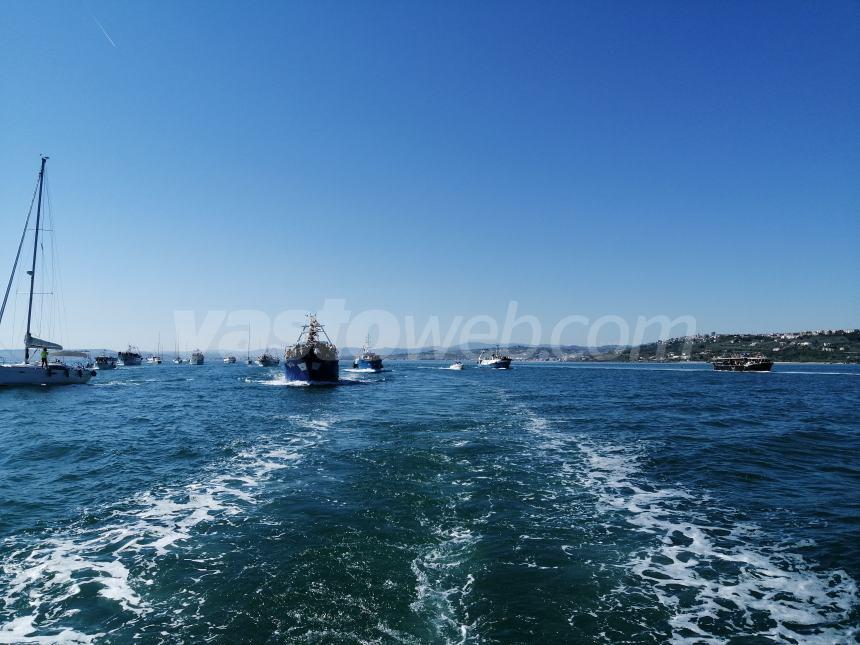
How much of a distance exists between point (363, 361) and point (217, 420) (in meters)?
99.0

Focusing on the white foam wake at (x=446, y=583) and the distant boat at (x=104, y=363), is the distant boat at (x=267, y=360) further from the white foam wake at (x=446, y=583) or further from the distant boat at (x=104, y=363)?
the white foam wake at (x=446, y=583)

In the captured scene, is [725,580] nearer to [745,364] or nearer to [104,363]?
[745,364]

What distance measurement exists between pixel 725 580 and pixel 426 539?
7.12 metres

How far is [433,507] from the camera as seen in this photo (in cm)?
1370

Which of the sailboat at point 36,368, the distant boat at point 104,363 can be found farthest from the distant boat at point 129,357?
the sailboat at point 36,368

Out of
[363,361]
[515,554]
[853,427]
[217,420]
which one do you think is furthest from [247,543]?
[363,361]

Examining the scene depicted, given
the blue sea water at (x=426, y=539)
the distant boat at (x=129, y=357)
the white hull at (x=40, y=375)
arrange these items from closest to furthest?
1. the blue sea water at (x=426, y=539)
2. the white hull at (x=40, y=375)
3. the distant boat at (x=129, y=357)

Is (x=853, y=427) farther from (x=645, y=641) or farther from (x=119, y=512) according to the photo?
(x=119, y=512)

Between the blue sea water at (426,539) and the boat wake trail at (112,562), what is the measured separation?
6 centimetres

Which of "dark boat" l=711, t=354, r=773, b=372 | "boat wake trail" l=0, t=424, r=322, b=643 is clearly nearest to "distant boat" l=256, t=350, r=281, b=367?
"boat wake trail" l=0, t=424, r=322, b=643

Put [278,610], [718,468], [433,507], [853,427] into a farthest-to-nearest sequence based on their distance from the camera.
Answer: [853,427], [718,468], [433,507], [278,610]

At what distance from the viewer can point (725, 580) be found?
30.9 feet

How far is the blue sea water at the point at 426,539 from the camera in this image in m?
7.68

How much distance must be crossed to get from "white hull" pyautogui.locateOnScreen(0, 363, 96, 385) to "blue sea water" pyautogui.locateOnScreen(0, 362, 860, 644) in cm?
3656
